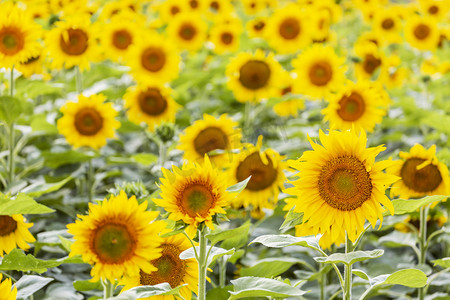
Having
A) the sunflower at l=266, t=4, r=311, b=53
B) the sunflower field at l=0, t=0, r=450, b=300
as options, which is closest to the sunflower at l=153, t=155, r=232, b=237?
the sunflower field at l=0, t=0, r=450, b=300

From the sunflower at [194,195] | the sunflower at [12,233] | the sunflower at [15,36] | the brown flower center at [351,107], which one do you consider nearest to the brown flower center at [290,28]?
the brown flower center at [351,107]

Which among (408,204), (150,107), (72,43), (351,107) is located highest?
(72,43)

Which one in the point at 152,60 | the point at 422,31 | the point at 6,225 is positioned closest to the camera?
the point at 6,225

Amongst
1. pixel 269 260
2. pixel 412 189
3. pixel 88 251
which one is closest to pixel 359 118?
pixel 412 189

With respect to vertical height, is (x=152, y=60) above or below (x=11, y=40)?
above

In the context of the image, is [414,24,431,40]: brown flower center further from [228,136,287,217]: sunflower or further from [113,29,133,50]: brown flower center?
[228,136,287,217]: sunflower

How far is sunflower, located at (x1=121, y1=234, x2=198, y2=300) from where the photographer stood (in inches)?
63.6

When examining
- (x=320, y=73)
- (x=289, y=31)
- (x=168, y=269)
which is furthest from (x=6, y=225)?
(x=289, y=31)

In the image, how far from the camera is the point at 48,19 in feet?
12.2

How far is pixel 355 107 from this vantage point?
2539 mm

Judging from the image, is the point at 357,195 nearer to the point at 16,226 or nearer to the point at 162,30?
the point at 16,226

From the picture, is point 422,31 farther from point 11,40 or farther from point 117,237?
point 117,237

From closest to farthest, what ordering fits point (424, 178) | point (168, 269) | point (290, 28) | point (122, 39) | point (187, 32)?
point (168, 269) → point (424, 178) → point (122, 39) → point (290, 28) → point (187, 32)

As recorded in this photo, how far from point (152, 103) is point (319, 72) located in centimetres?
85
